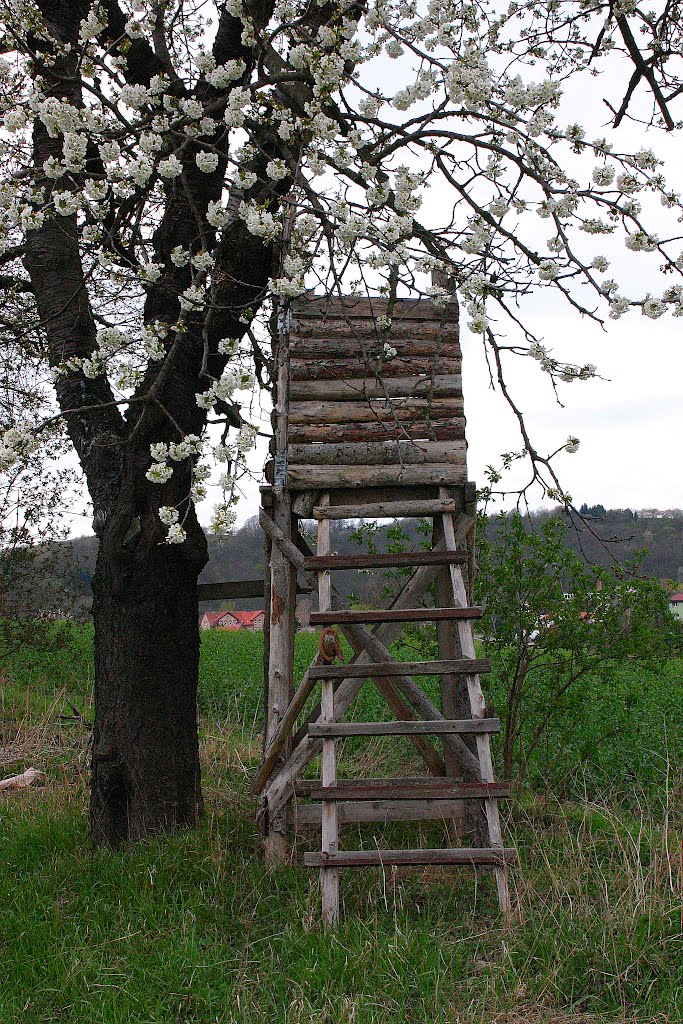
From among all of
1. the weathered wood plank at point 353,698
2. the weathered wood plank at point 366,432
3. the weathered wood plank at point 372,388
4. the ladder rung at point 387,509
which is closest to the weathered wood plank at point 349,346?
the weathered wood plank at point 372,388

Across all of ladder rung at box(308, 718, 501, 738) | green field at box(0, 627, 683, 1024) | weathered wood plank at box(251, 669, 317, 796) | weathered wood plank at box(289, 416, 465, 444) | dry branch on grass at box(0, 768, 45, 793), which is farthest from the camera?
dry branch on grass at box(0, 768, 45, 793)

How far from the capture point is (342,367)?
603 cm

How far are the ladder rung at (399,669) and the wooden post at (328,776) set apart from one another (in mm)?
79

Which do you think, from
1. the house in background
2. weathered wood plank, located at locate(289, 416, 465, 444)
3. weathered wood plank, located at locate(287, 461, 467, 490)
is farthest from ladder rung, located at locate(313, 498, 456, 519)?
the house in background

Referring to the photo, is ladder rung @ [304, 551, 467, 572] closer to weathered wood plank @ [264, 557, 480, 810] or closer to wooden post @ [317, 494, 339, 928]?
wooden post @ [317, 494, 339, 928]

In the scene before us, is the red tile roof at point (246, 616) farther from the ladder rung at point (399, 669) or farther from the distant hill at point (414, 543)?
the ladder rung at point (399, 669)

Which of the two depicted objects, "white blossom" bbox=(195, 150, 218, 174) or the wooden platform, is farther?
the wooden platform

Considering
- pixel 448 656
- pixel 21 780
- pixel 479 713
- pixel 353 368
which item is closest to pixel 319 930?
pixel 479 713

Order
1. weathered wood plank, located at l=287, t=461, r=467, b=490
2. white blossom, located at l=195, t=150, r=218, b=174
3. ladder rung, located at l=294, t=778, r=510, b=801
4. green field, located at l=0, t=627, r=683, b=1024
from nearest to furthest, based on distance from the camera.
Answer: green field, located at l=0, t=627, r=683, b=1024
ladder rung, located at l=294, t=778, r=510, b=801
white blossom, located at l=195, t=150, r=218, b=174
weathered wood plank, located at l=287, t=461, r=467, b=490

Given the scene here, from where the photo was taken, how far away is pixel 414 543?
288 inches

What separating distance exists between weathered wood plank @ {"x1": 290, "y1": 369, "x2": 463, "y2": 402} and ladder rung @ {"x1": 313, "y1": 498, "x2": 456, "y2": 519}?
2.67 feet

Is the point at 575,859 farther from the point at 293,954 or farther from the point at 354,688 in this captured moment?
the point at 293,954

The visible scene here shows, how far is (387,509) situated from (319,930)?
2514 mm

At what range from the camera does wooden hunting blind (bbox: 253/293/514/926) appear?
4.94 m
